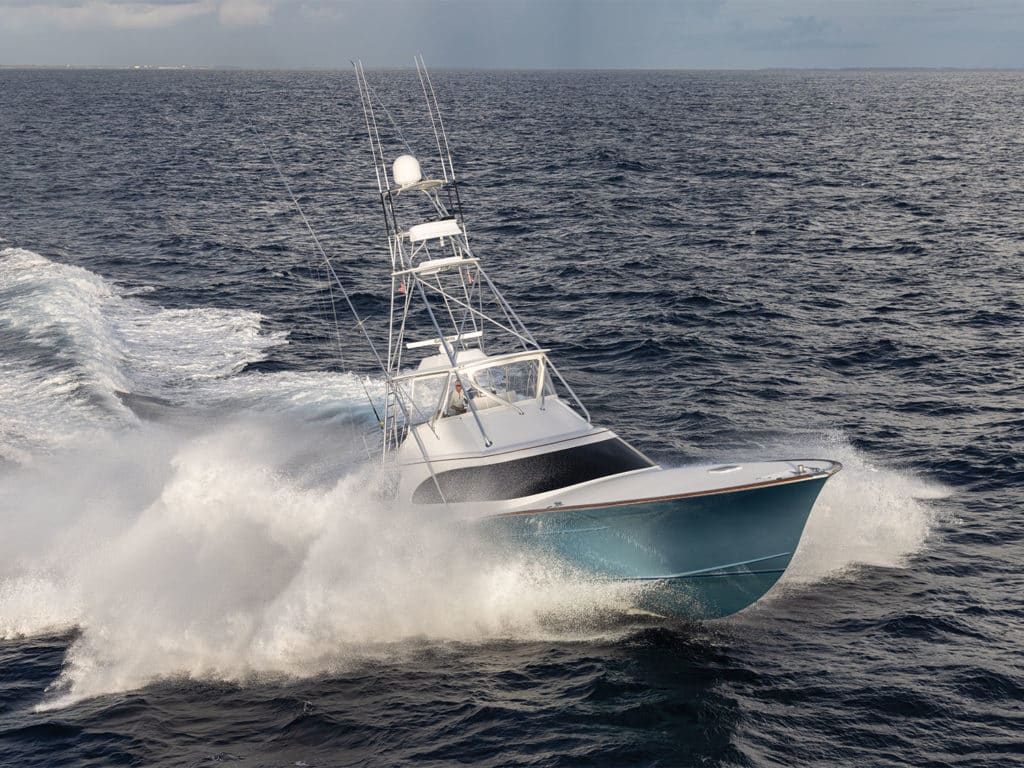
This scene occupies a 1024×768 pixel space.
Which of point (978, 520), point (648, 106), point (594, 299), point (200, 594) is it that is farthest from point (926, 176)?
point (648, 106)

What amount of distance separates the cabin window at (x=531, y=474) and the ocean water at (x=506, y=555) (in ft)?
2.14

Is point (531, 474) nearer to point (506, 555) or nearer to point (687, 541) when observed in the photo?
point (506, 555)

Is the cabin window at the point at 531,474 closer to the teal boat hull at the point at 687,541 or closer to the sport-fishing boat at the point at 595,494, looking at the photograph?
the sport-fishing boat at the point at 595,494

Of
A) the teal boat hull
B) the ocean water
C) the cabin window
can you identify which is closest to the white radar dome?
the ocean water

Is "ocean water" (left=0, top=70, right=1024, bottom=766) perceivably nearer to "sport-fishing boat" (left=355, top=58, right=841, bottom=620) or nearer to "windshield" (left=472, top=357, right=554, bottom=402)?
"sport-fishing boat" (left=355, top=58, right=841, bottom=620)

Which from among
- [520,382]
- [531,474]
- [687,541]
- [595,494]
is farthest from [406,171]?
[687,541]

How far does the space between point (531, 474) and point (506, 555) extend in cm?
124

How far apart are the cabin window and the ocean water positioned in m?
0.65

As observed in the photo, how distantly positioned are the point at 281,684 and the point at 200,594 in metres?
2.35

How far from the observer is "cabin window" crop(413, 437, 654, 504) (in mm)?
14086

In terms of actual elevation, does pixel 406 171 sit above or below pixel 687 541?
above

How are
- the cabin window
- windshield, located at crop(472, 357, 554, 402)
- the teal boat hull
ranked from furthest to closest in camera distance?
1. windshield, located at crop(472, 357, 554, 402)
2. the cabin window
3. the teal boat hull

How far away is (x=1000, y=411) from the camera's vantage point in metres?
21.1

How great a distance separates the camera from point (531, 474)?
14195 mm
